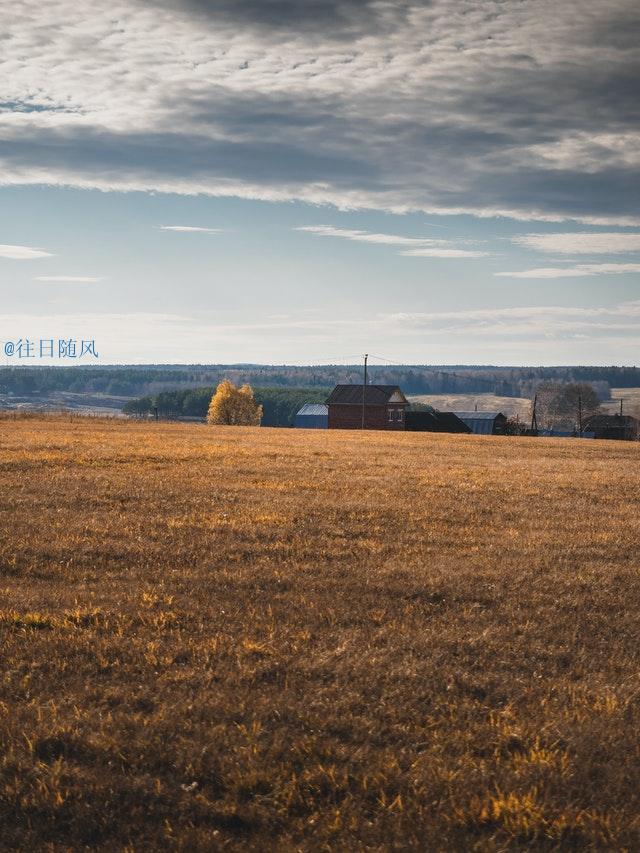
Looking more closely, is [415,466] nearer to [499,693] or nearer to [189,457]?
[189,457]

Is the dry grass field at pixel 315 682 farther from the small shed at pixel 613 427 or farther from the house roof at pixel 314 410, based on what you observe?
the house roof at pixel 314 410

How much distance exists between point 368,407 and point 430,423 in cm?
1338

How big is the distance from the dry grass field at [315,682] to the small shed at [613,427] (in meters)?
108

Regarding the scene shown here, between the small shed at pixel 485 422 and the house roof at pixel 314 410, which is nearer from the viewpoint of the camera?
the small shed at pixel 485 422

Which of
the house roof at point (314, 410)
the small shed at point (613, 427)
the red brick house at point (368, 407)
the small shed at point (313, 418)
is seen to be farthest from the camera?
the house roof at point (314, 410)

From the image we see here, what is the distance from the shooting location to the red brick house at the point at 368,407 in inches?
4328

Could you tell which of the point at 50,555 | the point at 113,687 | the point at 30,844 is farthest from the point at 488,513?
the point at 30,844

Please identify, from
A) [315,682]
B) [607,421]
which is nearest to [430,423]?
[607,421]

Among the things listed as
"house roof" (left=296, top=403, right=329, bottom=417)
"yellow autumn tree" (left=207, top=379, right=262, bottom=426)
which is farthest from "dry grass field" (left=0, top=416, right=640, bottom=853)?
"house roof" (left=296, top=403, right=329, bottom=417)

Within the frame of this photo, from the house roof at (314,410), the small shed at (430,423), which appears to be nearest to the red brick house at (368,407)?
the small shed at (430,423)

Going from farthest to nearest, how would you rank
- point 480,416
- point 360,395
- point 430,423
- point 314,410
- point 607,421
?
point 314,410 < point 480,416 < point 607,421 < point 430,423 < point 360,395

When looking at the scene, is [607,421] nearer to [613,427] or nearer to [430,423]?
[613,427]

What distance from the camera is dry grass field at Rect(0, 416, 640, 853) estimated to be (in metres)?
6.09

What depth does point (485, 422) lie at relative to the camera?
424 feet
